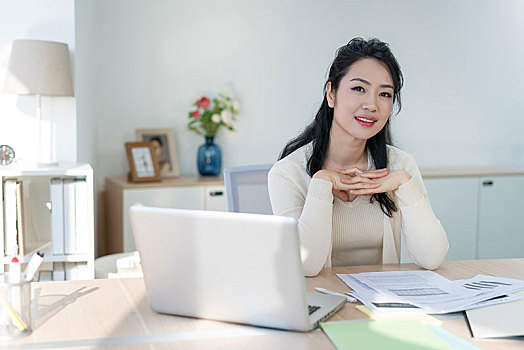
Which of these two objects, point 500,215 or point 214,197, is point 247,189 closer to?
point 214,197

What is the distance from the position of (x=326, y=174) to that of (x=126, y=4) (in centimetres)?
244

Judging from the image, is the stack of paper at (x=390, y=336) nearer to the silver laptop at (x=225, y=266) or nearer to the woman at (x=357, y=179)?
the silver laptop at (x=225, y=266)

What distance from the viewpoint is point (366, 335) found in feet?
3.72

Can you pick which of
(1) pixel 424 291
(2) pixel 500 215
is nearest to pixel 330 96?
(1) pixel 424 291

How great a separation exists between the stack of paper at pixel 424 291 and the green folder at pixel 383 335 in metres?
0.08

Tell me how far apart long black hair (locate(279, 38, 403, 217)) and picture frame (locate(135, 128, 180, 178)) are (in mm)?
1815

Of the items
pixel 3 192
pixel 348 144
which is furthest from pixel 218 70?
pixel 348 144

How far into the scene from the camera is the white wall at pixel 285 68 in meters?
3.81

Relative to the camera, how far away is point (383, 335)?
1.13 m

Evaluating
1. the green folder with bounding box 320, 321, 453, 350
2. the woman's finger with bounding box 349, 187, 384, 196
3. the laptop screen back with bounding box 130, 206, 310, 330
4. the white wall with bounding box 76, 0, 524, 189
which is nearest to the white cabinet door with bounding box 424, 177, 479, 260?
the white wall with bounding box 76, 0, 524, 189

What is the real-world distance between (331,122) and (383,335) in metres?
1.05

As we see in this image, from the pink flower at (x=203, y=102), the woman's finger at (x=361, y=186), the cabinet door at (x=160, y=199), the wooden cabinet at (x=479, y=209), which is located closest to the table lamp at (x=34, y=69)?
the cabinet door at (x=160, y=199)

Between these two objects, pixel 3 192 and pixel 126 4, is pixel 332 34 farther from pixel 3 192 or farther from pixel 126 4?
pixel 3 192

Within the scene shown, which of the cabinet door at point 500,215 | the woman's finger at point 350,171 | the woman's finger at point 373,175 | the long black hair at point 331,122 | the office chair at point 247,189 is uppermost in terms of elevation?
the long black hair at point 331,122
